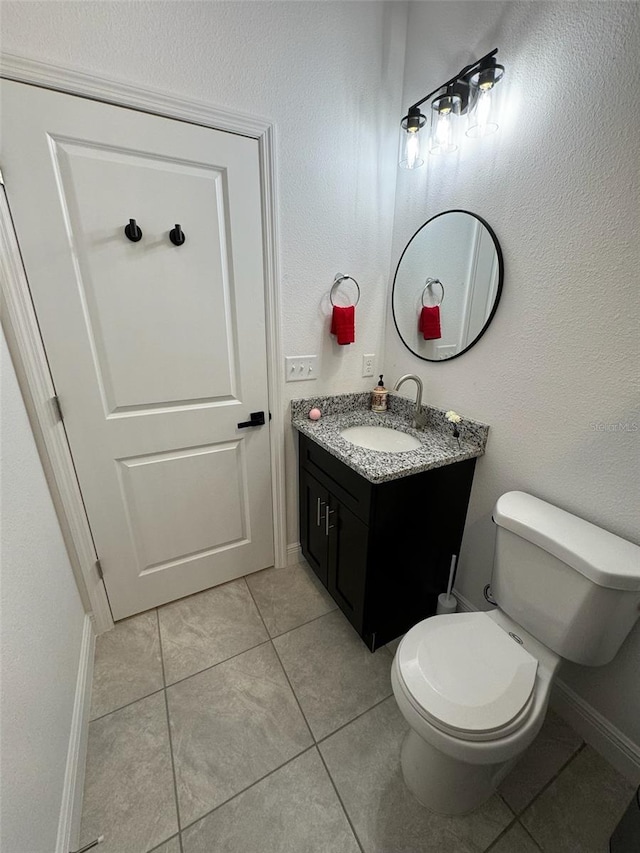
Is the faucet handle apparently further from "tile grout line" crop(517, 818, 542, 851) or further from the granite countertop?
"tile grout line" crop(517, 818, 542, 851)

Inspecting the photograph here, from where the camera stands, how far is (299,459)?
174 centimetres

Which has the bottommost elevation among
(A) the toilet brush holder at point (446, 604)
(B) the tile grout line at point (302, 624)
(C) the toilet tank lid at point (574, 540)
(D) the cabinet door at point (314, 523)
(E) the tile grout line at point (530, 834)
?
(E) the tile grout line at point (530, 834)

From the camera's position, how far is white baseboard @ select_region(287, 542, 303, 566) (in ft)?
6.30

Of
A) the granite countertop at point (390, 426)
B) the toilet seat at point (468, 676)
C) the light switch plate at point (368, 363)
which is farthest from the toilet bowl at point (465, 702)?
the light switch plate at point (368, 363)

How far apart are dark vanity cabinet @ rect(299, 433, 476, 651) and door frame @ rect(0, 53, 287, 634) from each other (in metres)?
0.49

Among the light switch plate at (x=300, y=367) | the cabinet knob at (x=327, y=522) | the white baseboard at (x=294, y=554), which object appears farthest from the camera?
the white baseboard at (x=294, y=554)

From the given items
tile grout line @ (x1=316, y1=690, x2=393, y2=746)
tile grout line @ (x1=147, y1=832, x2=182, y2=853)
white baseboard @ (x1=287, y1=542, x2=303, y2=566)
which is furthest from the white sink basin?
tile grout line @ (x1=147, y1=832, x2=182, y2=853)

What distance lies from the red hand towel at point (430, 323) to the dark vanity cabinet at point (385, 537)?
1.87ft

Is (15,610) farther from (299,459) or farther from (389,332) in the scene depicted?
(389,332)

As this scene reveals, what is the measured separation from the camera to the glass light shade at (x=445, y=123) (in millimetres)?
1193

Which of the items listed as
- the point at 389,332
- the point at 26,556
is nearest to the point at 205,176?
the point at 389,332


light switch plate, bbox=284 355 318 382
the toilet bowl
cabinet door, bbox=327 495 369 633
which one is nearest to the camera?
the toilet bowl

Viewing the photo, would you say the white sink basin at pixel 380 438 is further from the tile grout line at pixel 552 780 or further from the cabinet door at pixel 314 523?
the tile grout line at pixel 552 780

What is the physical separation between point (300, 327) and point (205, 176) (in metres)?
0.65
